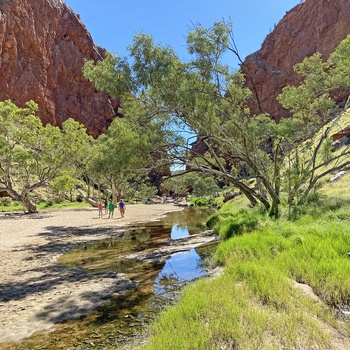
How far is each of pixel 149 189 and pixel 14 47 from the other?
89.9 m

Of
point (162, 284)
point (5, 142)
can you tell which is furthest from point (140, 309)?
point (5, 142)

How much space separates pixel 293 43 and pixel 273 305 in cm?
12740

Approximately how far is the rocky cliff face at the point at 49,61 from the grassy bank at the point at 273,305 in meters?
96.2

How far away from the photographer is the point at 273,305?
16.3 ft

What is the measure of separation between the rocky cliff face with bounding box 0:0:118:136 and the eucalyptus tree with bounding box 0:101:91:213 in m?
63.0

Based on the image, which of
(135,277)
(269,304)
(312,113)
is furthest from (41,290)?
(312,113)

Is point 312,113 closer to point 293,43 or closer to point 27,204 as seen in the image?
point 27,204

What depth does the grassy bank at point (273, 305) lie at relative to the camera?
386 centimetres

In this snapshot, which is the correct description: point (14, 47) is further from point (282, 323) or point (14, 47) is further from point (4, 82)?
point (282, 323)

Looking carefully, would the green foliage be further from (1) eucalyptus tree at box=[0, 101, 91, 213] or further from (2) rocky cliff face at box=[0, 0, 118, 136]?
(2) rocky cliff face at box=[0, 0, 118, 136]

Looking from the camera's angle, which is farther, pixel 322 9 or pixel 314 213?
pixel 322 9

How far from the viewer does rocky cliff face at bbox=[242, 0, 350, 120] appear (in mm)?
96688

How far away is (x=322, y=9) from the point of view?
3999 inches

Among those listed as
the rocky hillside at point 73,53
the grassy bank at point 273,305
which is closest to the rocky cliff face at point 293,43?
the rocky hillside at point 73,53
